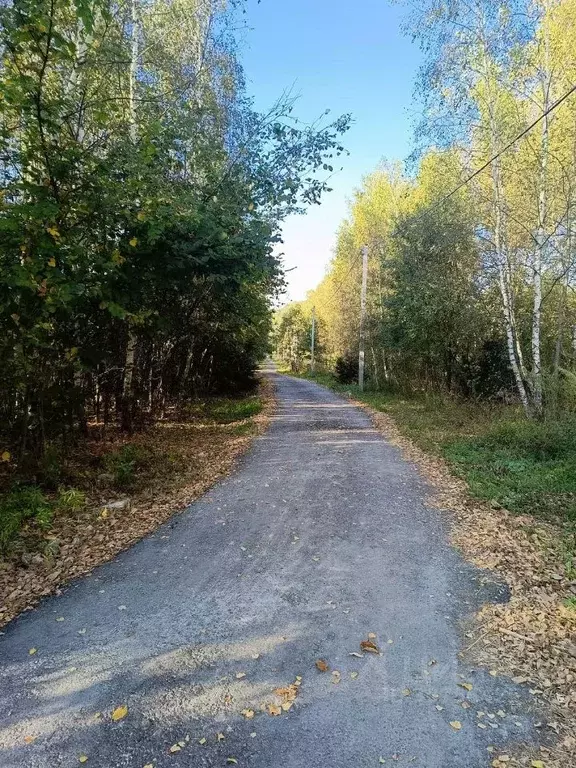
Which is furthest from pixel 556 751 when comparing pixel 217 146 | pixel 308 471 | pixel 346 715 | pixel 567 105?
pixel 567 105

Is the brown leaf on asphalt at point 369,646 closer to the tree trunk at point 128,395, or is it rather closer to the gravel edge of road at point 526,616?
the gravel edge of road at point 526,616

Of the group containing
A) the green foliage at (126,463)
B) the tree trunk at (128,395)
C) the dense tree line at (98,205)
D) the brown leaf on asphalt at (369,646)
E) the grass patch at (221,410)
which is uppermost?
the dense tree line at (98,205)

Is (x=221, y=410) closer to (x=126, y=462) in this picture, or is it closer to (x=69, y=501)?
(x=126, y=462)

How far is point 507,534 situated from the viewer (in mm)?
5023

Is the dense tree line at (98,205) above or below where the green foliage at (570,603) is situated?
above

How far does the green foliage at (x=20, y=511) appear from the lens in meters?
4.54

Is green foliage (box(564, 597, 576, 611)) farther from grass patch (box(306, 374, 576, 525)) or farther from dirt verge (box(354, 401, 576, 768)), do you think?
grass patch (box(306, 374, 576, 525))

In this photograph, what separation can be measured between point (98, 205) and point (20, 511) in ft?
11.3

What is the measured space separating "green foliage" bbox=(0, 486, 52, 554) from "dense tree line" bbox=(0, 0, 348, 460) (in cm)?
55

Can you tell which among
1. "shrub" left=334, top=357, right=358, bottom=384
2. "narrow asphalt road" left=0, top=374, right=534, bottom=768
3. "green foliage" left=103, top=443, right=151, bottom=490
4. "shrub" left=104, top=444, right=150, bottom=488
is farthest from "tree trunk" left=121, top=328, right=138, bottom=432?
"shrub" left=334, top=357, right=358, bottom=384

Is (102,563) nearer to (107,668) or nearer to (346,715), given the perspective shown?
(107,668)

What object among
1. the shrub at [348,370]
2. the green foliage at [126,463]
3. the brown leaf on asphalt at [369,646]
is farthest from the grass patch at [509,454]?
the shrub at [348,370]

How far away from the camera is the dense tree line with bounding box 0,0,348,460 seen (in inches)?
173

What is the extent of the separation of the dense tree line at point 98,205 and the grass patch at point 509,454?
472 centimetres
